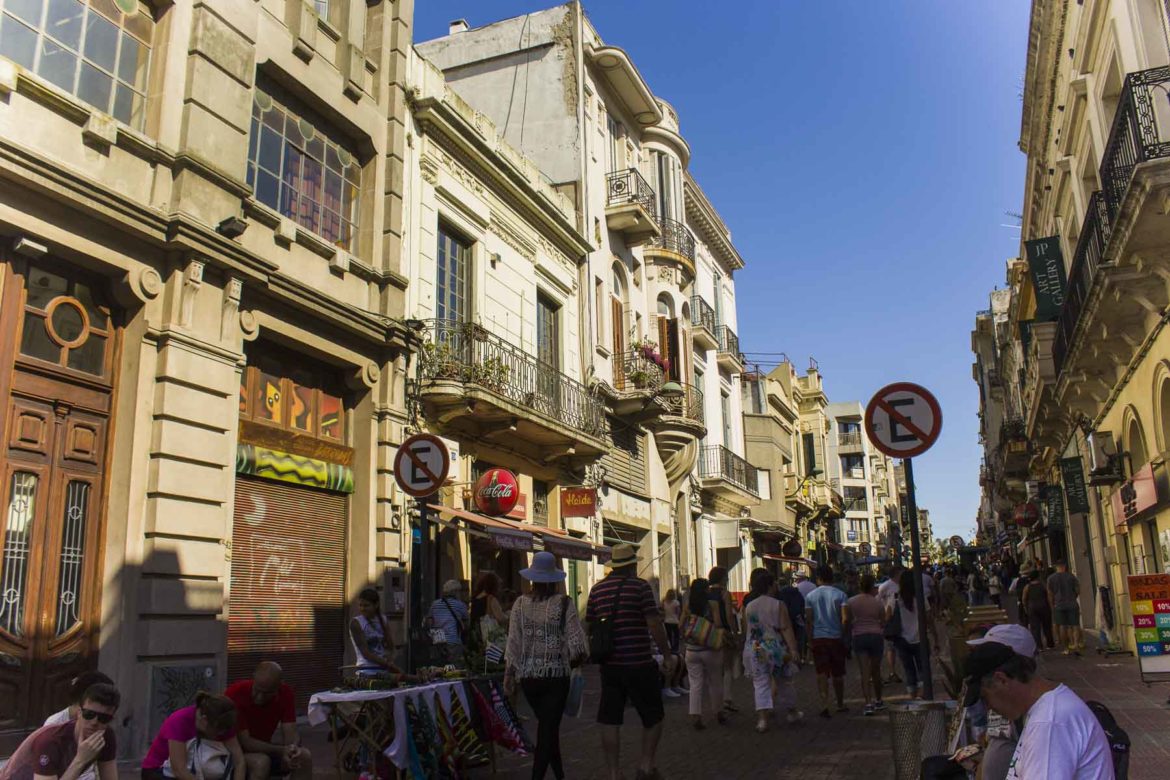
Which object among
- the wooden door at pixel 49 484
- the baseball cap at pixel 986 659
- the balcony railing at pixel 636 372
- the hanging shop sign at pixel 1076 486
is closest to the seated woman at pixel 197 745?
the wooden door at pixel 49 484

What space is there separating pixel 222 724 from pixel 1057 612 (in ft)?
56.1

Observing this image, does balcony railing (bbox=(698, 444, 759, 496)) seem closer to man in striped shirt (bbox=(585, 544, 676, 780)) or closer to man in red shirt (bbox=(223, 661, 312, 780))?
man in striped shirt (bbox=(585, 544, 676, 780))

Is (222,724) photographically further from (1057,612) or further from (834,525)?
(834,525)

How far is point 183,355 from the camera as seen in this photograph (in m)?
10.3

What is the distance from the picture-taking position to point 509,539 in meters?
14.6

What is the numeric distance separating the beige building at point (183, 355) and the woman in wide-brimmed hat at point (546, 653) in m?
4.35

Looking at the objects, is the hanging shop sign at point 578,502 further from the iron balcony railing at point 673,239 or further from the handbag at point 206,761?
the handbag at point 206,761

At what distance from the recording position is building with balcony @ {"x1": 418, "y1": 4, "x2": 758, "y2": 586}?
2266 cm

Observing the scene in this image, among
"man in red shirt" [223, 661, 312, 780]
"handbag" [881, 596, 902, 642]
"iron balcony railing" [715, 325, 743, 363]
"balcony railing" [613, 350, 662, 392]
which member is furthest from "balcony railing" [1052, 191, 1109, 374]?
"iron balcony railing" [715, 325, 743, 363]

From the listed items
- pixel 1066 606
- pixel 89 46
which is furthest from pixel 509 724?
pixel 1066 606

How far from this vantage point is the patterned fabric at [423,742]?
23.4 ft

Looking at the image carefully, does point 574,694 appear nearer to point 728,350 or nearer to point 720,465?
point 720,465

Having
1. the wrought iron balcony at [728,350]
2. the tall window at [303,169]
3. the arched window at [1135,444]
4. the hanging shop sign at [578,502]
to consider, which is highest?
the wrought iron balcony at [728,350]

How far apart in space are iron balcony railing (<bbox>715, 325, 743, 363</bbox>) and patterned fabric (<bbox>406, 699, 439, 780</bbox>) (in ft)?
86.2
